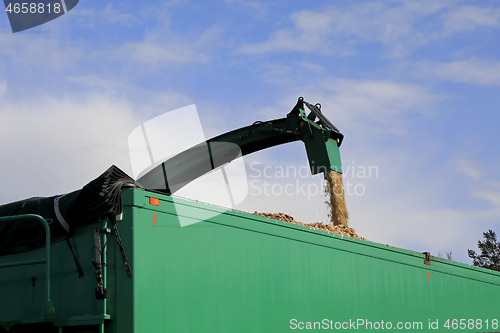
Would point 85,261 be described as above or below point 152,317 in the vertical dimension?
above

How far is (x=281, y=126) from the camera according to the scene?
32.2ft

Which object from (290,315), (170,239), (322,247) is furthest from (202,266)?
(322,247)

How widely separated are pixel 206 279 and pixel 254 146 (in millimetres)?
4877

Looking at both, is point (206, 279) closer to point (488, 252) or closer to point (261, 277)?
point (261, 277)

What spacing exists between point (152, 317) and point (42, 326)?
1.00 metres

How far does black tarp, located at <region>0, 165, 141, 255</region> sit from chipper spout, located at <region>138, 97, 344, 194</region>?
13.3ft

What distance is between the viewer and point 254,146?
32.9ft

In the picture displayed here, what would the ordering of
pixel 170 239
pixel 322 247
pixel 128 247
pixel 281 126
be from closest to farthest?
Answer: 1. pixel 128 247
2. pixel 170 239
3. pixel 322 247
4. pixel 281 126

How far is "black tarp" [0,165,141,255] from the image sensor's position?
491 cm

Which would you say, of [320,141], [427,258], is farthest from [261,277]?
[320,141]

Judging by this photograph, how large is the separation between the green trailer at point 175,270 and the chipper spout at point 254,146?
2.29 meters

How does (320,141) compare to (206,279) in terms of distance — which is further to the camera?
(320,141)

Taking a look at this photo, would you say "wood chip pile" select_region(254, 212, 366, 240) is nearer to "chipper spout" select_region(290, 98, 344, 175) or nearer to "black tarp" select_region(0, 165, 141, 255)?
"chipper spout" select_region(290, 98, 344, 175)

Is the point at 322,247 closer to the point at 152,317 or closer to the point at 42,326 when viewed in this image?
the point at 152,317
